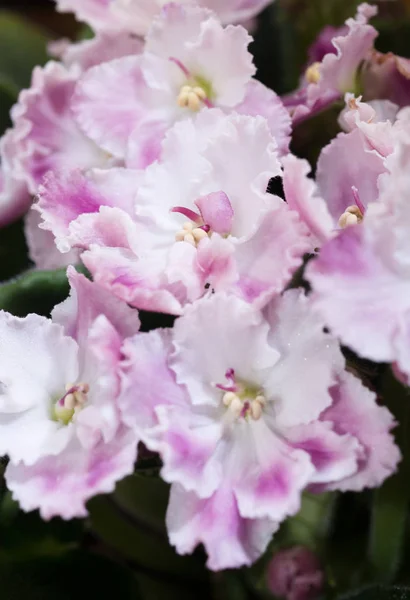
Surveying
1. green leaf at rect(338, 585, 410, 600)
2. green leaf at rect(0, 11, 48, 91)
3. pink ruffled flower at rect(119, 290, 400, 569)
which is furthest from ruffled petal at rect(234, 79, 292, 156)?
green leaf at rect(0, 11, 48, 91)

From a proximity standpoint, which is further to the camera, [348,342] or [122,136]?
[122,136]

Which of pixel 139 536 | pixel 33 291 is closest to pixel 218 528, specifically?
pixel 33 291

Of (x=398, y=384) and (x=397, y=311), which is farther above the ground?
(x=397, y=311)

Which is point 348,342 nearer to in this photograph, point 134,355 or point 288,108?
point 134,355

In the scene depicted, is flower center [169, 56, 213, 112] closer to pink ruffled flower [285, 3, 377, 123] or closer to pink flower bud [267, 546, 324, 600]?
pink ruffled flower [285, 3, 377, 123]

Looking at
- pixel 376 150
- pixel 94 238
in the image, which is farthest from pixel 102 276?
pixel 376 150

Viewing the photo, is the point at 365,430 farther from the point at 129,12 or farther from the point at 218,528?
the point at 129,12
